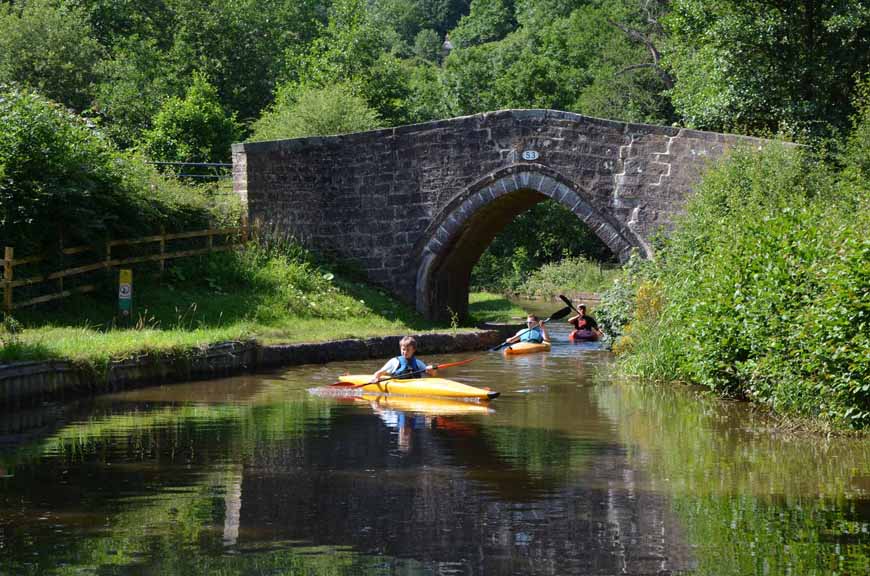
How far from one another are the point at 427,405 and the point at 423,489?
16.9 ft

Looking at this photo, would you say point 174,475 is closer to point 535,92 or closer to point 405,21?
point 535,92

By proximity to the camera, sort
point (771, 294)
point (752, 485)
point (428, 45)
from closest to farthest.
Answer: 1. point (752, 485)
2. point (771, 294)
3. point (428, 45)

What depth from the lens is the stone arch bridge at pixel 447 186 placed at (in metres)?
20.0

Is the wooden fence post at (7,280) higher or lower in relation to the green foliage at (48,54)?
lower

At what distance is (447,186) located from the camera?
2173 centimetres

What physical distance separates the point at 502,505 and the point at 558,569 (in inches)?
64.5

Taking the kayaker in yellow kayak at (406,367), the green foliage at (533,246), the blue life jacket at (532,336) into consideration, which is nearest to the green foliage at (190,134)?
the blue life jacket at (532,336)

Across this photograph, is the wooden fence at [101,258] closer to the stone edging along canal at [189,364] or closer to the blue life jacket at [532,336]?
the stone edging along canal at [189,364]

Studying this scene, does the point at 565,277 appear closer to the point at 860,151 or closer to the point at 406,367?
the point at 860,151

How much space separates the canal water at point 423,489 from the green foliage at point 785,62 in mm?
9457

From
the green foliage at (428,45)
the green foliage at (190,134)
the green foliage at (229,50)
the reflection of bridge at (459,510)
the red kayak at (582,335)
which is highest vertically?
the green foliage at (428,45)

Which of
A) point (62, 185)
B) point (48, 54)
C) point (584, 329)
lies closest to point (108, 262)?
point (62, 185)

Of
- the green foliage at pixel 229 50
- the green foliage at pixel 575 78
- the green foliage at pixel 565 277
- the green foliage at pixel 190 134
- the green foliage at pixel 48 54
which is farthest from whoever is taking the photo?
the green foliage at pixel 575 78

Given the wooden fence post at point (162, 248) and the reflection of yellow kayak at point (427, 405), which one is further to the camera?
the wooden fence post at point (162, 248)
